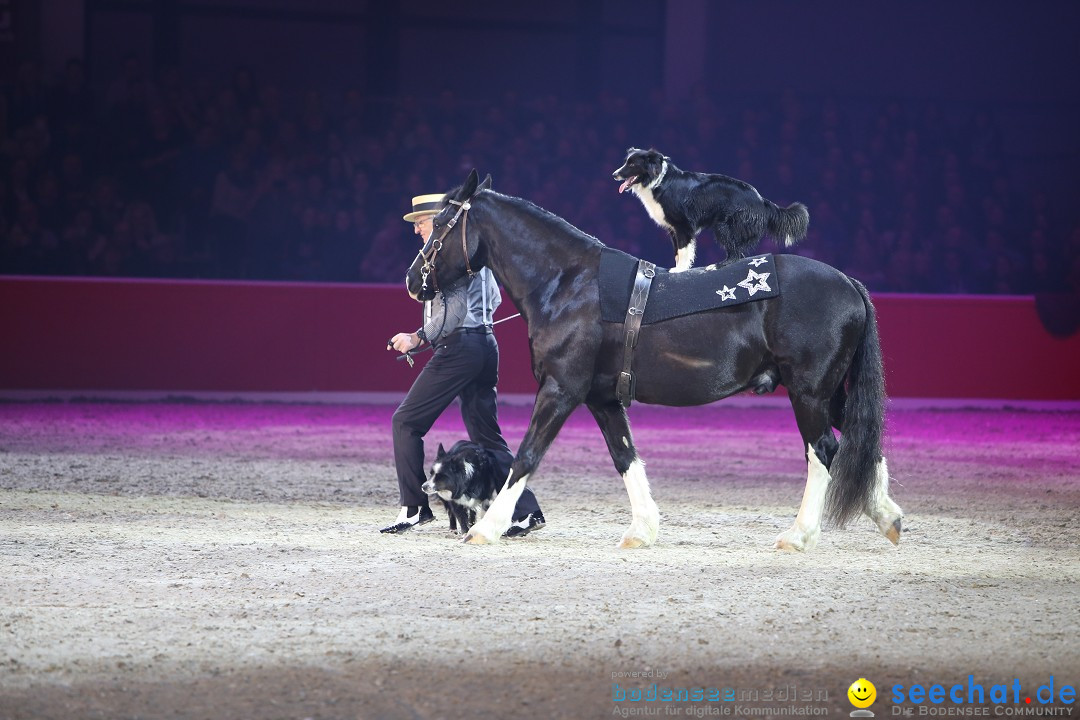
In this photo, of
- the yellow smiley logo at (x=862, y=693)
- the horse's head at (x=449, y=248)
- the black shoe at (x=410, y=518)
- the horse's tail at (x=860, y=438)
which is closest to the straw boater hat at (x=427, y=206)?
the horse's head at (x=449, y=248)

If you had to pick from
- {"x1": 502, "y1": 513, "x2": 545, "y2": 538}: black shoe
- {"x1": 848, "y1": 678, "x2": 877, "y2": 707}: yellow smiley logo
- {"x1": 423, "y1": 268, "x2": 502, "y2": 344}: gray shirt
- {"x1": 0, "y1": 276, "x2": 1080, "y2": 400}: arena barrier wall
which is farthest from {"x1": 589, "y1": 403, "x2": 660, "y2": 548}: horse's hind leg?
{"x1": 0, "y1": 276, "x2": 1080, "y2": 400}: arena barrier wall

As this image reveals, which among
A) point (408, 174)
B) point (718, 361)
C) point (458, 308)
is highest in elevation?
point (408, 174)

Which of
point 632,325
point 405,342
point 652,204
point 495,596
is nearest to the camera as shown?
point 495,596

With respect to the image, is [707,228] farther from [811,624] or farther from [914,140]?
[914,140]

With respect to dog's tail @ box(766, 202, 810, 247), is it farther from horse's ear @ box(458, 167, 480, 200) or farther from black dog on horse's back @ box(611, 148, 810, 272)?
horse's ear @ box(458, 167, 480, 200)

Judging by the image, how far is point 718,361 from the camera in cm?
669

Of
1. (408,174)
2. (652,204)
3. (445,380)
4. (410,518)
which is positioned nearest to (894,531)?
(652,204)

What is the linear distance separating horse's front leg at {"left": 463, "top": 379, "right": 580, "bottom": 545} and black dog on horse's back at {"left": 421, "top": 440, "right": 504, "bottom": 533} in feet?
0.95

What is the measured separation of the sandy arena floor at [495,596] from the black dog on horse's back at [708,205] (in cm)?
176

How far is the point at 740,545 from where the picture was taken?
23.1 ft

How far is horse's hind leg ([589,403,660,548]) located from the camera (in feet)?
22.5

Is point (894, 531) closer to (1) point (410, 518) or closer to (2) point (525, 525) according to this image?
(2) point (525, 525)

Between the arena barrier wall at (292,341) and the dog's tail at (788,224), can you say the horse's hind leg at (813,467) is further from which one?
the arena barrier wall at (292,341)

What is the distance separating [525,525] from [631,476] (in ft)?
2.46
